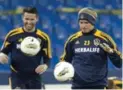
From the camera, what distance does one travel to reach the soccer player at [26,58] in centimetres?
495

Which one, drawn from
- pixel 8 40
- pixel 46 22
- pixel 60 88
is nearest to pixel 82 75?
pixel 8 40

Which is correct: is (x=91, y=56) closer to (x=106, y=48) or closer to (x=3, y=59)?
(x=106, y=48)

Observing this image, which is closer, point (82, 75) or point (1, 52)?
point (82, 75)

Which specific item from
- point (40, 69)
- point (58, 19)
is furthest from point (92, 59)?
point (58, 19)

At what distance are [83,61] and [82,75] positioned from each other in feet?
0.50

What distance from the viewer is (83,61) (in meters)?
4.71

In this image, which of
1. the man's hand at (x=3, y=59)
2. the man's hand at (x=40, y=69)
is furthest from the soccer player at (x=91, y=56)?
the man's hand at (x=3, y=59)

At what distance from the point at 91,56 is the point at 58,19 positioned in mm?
4015

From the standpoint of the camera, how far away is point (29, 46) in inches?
182

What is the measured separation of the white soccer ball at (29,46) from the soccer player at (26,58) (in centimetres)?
28

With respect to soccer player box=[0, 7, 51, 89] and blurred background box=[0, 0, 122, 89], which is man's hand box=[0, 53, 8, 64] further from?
blurred background box=[0, 0, 122, 89]

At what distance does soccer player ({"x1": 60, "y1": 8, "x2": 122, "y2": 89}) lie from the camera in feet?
15.3

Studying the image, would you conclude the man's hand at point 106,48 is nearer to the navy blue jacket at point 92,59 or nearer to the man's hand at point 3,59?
the navy blue jacket at point 92,59

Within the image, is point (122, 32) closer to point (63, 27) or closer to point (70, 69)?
point (63, 27)
